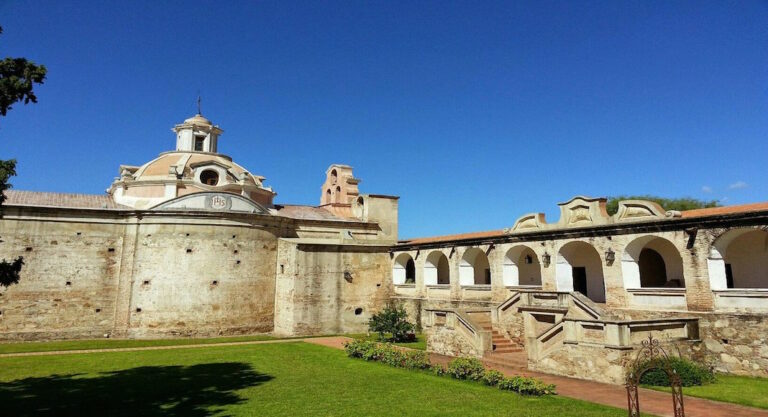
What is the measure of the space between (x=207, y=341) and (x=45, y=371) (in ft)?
29.9

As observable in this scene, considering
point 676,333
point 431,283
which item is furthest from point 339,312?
point 676,333

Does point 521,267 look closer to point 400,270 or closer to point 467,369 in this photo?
point 400,270

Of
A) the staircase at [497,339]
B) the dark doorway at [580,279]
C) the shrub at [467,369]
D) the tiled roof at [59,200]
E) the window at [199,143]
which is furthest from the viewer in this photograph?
the window at [199,143]

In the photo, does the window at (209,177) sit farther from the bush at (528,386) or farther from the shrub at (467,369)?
the bush at (528,386)

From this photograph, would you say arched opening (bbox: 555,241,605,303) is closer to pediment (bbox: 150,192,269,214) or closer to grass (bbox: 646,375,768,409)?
grass (bbox: 646,375,768,409)

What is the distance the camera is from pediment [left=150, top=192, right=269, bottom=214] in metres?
27.5

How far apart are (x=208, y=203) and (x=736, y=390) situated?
82.5ft

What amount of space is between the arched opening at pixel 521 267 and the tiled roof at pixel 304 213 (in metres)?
13.4

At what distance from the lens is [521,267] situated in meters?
27.8

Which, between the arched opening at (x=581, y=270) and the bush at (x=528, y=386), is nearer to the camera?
the bush at (x=528, y=386)

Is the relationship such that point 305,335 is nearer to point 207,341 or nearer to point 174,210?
point 207,341

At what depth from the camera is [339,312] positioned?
1149 inches

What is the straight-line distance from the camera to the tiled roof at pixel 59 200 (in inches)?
1050

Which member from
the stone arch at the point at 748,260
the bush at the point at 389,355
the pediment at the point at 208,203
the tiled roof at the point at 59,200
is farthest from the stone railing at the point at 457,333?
the tiled roof at the point at 59,200
